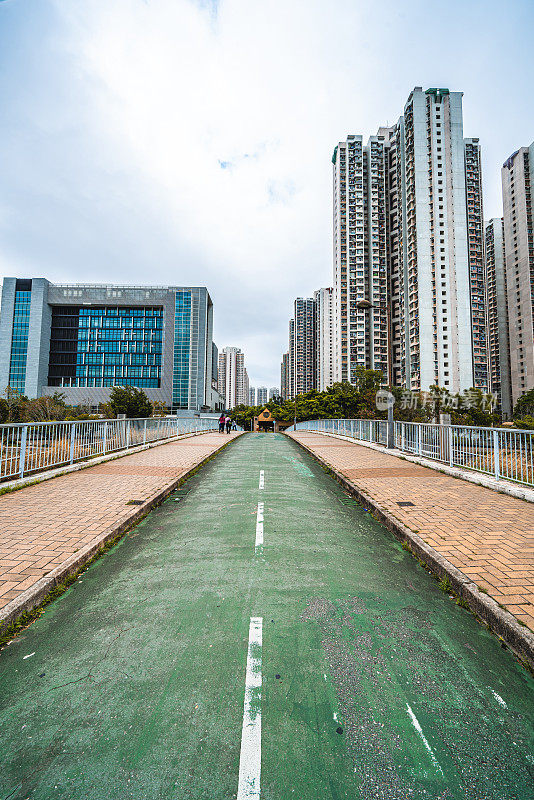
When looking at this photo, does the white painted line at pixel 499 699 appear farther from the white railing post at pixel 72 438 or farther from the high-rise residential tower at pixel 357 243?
the high-rise residential tower at pixel 357 243

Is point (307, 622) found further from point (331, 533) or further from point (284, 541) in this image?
point (331, 533)

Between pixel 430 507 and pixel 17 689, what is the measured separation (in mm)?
6173

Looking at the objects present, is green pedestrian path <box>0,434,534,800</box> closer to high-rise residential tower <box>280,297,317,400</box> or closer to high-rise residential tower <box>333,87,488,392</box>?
high-rise residential tower <box>333,87,488,392</box>

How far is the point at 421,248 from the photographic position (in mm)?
86812

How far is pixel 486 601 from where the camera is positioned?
333 centimetres

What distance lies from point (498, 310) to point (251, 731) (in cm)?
14641

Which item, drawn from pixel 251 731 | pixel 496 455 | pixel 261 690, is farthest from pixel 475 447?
pixel 251 731

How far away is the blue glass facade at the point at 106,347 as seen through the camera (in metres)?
97.4

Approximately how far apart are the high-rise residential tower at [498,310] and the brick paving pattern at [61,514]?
130 metres

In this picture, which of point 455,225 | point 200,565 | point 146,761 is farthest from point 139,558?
point 455,225

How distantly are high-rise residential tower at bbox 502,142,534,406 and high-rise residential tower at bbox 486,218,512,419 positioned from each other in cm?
992

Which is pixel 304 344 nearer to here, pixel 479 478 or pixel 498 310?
pixel 498 310

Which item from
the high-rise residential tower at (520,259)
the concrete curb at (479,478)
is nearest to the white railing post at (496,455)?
the concrete curb at (479,478)

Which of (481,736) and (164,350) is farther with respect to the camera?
(164,350)
